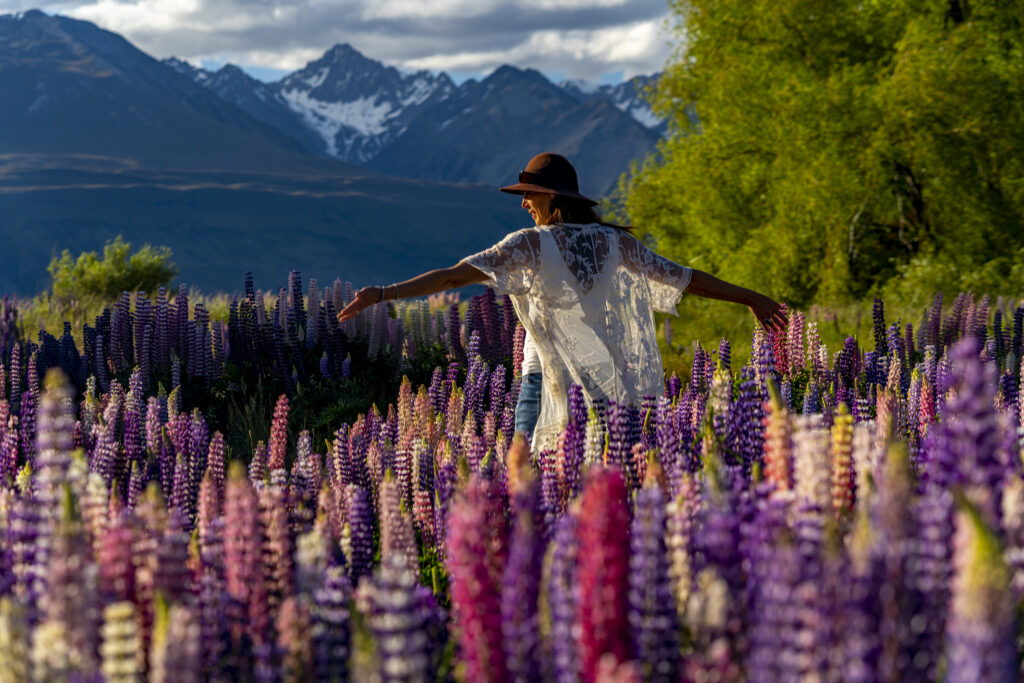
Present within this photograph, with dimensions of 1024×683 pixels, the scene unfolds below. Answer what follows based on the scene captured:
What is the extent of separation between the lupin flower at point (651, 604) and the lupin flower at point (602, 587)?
0.05m

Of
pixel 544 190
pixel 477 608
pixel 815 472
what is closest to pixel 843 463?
pixel 815 472

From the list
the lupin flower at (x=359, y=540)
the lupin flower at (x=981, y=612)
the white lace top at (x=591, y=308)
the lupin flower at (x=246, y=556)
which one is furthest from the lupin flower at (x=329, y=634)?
the white lace top at (x=591, y=308)

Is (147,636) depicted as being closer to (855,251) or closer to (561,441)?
(561,441)

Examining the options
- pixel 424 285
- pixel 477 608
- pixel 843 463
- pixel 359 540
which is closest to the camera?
pixel 477 608

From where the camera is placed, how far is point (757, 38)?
24.0 m

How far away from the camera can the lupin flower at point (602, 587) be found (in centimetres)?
178

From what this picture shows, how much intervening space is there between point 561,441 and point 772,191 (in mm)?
19895

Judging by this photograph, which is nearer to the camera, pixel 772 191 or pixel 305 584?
pixel 305 584

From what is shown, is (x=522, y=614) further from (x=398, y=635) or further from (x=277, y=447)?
(x=277, y=447)

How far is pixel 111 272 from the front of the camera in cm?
2438

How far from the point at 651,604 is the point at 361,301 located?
3.14 meters

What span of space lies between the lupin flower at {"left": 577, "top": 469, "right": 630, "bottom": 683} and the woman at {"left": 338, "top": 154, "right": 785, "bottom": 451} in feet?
12.0

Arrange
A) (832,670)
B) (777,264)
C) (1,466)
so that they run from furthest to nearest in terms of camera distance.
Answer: (777,264) < (1,466) < (832,670)

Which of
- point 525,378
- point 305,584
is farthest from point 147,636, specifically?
point 525,378
